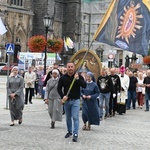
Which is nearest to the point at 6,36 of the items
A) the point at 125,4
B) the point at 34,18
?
the point at 34,18

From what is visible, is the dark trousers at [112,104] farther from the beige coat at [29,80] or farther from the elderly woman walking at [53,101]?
the beige coat at [29,80]

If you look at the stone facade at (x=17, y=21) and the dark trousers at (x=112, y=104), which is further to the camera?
the stone facade at (x=17, y=21)

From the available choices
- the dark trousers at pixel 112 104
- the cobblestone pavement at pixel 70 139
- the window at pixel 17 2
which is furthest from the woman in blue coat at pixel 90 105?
the window at pixel 17 2

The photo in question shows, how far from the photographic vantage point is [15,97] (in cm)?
1428

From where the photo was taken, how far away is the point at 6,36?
205 feet

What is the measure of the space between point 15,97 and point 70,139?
10.7 feet

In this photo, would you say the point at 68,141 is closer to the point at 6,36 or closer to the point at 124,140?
the point at 124,140

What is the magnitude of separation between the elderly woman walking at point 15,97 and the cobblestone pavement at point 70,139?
0.34m

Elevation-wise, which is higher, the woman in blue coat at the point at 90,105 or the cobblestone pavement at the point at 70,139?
the woman in blue coat at the point at 90,105

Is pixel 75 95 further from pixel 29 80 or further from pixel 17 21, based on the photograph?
pixel 17 21

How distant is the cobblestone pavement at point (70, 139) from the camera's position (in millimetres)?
10664

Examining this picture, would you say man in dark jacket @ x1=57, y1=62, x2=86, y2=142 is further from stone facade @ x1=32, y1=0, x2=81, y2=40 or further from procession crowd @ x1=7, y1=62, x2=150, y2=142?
stone facade @ x1=32, y1=0, x2=81, y2=40

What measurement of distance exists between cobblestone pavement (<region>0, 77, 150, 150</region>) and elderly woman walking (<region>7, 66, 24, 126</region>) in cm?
34

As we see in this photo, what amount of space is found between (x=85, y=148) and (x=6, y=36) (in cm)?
5328
